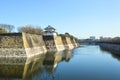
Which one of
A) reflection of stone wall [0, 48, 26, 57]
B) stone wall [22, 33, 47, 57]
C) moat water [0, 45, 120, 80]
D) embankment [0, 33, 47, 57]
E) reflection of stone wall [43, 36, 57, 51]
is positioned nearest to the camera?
moat water [0, 45, 120, 80]

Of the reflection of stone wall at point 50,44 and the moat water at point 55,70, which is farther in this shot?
the reflection of stone wall at point 50,44

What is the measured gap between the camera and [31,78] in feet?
52.1

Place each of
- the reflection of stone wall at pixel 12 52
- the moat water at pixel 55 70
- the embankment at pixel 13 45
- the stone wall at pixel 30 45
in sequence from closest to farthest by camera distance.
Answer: the moat water at pixel 55 70 → the reflection of stone wall at pixel 12 52 → the embankment at pixel 13 45 → the stone wall at pixel 30 45

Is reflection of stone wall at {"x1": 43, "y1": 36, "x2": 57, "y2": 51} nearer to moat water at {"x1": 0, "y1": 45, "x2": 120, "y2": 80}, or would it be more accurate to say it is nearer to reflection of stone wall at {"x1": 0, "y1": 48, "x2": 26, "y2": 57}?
reflection of stone wall at {"x1": 0, "y1": 48, "x2": 26, "y2": 57}

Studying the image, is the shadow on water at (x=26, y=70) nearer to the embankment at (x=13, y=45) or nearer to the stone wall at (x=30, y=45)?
the embankment at (x=13, y=45)

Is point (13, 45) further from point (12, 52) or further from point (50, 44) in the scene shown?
point (50, 44)

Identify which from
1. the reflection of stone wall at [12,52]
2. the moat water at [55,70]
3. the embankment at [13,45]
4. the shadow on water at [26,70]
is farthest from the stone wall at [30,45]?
the moat water at [55,70]

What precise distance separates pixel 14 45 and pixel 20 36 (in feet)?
6.02

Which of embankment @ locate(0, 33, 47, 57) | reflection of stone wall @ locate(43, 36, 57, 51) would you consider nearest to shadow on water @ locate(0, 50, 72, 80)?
embankment @ locate(0, 33, 47, 57)

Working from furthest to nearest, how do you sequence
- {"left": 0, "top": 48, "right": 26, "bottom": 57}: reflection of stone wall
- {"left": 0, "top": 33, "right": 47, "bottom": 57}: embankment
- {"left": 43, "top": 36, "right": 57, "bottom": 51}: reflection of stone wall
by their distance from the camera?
{"left": 43, "top": 36, "right": 57, "bottom": 51}: reflection of stone wall
{"left": 0, "top": 33, "right": 47, "bottom": 57}: embankment
{"left": 0, "top": 48, "right": 26, "bottom": 57}: reflection of stone wall

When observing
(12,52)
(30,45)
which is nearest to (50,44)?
(30,45)


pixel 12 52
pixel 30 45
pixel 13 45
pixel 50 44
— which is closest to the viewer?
pixel 12 52

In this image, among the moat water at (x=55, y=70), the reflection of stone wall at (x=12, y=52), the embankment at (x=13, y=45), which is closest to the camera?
the moat water at (x=55, y=70)

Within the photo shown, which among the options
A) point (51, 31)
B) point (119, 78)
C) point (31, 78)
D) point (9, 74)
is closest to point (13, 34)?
point (9, 74)
